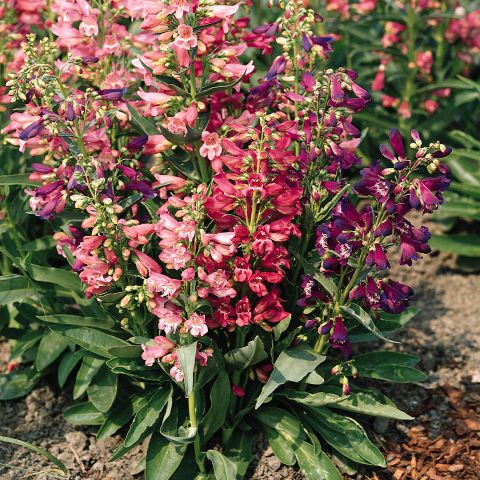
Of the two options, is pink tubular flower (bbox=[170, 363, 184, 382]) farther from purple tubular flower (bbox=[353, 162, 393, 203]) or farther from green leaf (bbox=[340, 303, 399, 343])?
purple tubular flower (bbox=[353, 162, 393, 203])

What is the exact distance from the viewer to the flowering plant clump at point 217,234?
9.98 ft

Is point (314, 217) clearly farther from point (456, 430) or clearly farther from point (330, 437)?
point (456, 430)

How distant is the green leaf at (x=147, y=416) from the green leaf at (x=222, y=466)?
0.28m

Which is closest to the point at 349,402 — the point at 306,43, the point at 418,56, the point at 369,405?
the point at 369,405

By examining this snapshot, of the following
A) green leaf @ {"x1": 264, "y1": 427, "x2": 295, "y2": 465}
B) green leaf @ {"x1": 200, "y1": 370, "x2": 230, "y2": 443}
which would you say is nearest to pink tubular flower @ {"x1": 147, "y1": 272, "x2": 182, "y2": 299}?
green leaf @ {"x1": 200, "y1": 370, "x2": 230, "y2": 443}

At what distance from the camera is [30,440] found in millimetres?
3898

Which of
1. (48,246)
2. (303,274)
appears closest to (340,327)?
(303,274)

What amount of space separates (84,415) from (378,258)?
1677 mm

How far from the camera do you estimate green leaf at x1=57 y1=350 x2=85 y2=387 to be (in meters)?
3.83

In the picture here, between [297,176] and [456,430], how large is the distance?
1625 mm

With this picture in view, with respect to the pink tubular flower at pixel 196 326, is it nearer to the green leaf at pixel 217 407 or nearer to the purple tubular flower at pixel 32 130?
the green leaf at pixel 217 407

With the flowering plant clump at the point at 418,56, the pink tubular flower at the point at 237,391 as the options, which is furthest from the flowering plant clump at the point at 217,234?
the flowering plant clump at the point at 418,56

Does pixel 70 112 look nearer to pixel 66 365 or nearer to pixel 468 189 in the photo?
pixel 66 365

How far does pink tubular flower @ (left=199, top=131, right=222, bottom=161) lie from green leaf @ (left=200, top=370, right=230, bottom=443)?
0.90 metres
